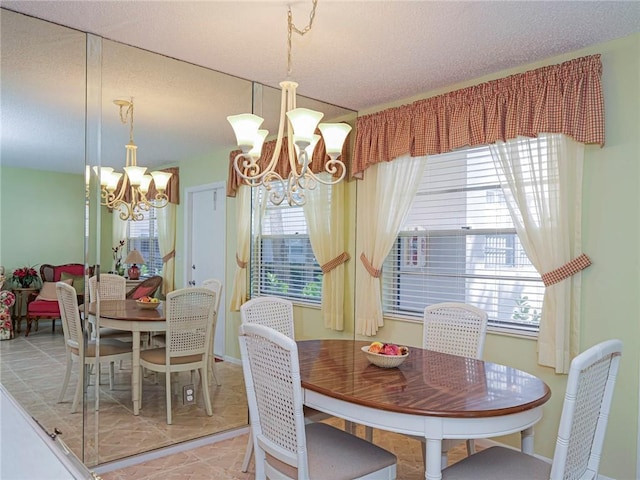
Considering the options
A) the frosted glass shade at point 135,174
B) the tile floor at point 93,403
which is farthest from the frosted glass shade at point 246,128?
the tile floor at point 93,403

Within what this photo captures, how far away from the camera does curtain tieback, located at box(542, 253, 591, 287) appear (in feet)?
8.99

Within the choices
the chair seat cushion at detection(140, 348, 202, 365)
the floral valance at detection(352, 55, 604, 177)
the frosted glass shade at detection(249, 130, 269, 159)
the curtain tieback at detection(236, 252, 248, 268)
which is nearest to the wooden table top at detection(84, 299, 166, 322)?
the chair seat cushion at detection(140, 348, 202, 365)

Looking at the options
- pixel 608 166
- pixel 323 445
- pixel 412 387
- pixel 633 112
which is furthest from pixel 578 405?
pixel 633 112

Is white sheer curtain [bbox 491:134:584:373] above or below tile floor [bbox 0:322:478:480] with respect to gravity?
above

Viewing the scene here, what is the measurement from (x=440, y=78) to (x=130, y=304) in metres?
2.55

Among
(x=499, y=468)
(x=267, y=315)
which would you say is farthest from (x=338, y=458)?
(x=267, y=315)

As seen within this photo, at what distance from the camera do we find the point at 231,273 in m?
3.39

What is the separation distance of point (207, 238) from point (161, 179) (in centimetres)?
51

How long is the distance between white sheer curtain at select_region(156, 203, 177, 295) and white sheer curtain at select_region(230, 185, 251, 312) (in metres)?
0.48

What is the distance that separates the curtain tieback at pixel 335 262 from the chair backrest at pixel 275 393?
2.09 m

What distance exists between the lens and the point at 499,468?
1.90 m

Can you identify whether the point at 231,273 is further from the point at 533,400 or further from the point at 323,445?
the point at 533,400

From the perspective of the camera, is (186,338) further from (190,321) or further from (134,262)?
(134,262)

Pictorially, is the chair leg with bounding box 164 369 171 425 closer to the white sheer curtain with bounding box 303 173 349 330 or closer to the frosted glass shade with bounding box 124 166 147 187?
the frosted glass shade with bounding box 124 166 147 187
